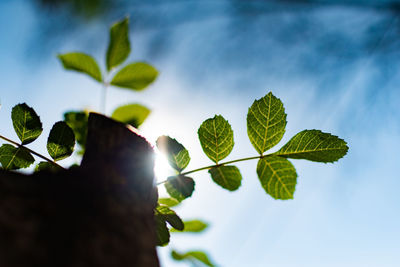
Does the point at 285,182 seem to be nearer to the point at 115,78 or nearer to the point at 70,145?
the point at 70,145

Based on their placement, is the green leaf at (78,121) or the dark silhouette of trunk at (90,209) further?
the green leaf at (78,121)

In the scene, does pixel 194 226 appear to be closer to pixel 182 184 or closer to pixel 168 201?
pixel 168 201

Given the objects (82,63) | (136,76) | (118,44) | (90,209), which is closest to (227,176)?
(90,209)

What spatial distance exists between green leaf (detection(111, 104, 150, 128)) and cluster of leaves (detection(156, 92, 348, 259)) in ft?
1.59

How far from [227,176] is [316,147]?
0.30 m

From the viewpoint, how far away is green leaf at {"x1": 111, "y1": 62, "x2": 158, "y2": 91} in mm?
1343

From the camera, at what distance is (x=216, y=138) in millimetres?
939

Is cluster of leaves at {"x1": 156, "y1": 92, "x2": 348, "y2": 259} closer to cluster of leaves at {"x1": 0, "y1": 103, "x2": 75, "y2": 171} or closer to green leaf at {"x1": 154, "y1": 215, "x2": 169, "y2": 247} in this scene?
green leaf at {"x1": 154, "y1": 215, "x2": 169, "y2": 247}

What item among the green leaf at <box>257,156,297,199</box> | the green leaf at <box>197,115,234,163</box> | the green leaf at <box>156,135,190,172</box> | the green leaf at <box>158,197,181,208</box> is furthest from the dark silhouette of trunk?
the green leaf at <box>158,197,181,208</box>

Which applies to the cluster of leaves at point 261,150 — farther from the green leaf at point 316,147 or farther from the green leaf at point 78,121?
the green leaf at point 78,121

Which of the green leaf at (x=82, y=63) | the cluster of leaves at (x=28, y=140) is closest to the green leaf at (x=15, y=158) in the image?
the cluster of leaves at (x=28, y=140)

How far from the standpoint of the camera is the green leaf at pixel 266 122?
2.92ft

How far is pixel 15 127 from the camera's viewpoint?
0.95 metres

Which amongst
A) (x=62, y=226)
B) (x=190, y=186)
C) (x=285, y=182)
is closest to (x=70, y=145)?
(x=190, y=186)
